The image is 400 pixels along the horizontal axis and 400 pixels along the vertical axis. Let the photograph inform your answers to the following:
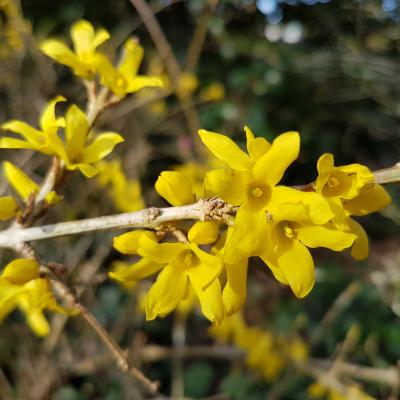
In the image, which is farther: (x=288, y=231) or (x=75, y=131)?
(x=75, y=131)

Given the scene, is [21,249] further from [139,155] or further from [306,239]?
[139,155]

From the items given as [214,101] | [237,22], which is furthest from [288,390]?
[237,22]

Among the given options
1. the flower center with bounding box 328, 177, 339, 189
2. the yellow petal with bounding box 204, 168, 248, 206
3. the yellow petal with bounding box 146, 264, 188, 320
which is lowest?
the yellow petal with bounding box 146, 264, 188, 320

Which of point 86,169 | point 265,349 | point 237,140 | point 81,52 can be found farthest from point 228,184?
point 237,140

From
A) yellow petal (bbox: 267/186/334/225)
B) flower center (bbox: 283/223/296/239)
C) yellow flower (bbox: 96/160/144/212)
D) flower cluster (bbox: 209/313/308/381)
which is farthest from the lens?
flower cluster (bbox: 209/313/308/381)

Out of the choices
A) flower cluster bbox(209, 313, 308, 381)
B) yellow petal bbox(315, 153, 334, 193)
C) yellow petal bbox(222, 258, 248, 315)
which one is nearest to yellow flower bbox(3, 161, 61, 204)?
yellow petal bbox(222, 258, 248, 315)

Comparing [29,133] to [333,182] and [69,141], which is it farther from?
[333,182]

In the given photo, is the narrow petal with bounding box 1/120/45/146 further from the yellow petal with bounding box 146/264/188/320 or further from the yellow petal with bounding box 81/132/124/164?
the yellow petal with bounding box 146/264/188/320
